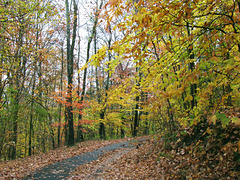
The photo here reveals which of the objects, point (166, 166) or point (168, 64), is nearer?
point (168, 64)

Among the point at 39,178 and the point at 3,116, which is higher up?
the point at 3,116

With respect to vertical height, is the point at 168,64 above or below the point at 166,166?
above

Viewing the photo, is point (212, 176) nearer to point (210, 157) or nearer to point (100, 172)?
point (210, 157)

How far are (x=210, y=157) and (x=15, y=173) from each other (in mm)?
6634

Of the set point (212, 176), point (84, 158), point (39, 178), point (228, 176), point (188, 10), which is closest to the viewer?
point (188, 10)

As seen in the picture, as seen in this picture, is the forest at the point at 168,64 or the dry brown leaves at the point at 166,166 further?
the dry brown leaves at the point at 166,166

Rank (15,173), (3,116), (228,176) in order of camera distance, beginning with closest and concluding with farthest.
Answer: (228,176), (15,173), (3,116)

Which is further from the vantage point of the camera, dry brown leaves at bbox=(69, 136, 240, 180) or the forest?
dry brown leaves at bbox=(69, 136, 240, 180)

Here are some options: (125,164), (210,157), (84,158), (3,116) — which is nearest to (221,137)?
(210,157)

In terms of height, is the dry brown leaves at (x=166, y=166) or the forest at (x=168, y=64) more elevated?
the forest at (x=168, y=64)

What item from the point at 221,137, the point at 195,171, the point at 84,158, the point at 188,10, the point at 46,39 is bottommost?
the point at 84,158

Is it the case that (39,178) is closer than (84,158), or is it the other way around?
(39,178)

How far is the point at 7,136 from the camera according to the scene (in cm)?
1103

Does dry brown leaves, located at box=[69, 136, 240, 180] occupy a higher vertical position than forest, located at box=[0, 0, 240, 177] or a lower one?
lower
